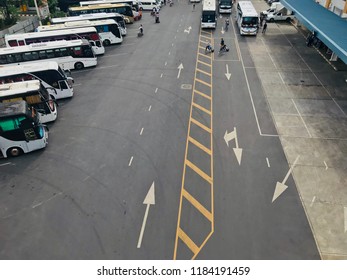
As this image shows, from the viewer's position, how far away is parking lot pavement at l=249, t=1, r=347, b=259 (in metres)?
18.2

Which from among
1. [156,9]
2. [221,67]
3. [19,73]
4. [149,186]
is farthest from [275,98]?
[156,9]

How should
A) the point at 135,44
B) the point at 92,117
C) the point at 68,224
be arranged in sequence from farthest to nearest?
the point at 135,44 < the point at 92,117 < the point at 68,224

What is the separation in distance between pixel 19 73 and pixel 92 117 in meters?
8.70

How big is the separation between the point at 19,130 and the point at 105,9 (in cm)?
3726

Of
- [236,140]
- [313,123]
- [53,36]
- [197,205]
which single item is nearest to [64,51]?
[53,36]

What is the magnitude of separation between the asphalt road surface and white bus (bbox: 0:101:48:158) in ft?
2.99

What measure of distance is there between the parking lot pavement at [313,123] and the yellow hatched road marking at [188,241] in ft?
23.5

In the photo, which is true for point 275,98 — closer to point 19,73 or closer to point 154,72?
point 154,72

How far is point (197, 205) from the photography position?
19.0 meters

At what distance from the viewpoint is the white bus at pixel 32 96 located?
2481 centimetres

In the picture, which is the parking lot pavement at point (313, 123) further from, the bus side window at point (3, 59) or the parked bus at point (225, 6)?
the bus side window at point (3, 59)

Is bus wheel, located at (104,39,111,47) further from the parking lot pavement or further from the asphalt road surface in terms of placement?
the parking lot pavement

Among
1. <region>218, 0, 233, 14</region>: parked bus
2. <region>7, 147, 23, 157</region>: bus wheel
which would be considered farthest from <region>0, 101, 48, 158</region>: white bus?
<region>218, 0, 233, 14</region>: parked bus

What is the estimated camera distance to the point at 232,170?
21.7 meters
